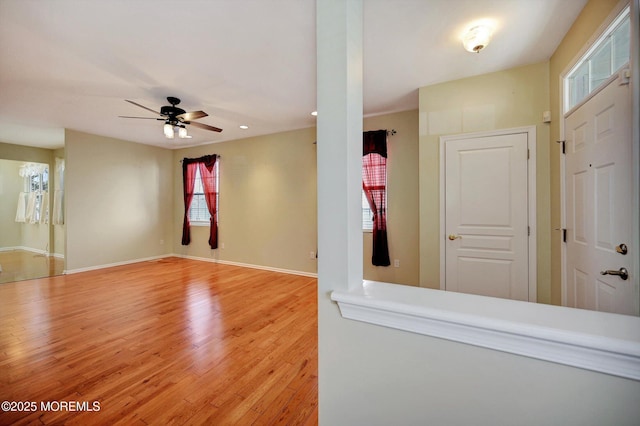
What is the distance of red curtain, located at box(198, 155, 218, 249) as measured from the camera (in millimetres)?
5703

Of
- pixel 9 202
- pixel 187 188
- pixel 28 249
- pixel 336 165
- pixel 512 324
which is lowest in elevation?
pixel 28 249

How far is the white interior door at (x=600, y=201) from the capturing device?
4.71ft

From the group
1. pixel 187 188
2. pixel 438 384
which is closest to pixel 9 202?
pixel 187 188

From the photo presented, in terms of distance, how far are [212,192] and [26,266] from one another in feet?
12.8

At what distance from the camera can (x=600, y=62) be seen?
5.71 feet

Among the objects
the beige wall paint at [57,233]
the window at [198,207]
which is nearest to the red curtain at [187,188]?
the window at [198,207]

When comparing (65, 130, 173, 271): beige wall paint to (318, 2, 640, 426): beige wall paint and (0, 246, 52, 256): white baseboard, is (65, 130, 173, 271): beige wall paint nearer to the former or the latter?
(0, 246, 52, 256): white baseboard

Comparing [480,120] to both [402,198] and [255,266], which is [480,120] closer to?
[402,198]

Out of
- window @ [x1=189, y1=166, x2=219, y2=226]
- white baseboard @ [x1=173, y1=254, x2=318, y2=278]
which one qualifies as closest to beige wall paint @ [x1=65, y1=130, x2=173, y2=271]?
window @ [x1=189, y1=166, x2=219, y2=226]

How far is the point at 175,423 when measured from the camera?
4.91 ft

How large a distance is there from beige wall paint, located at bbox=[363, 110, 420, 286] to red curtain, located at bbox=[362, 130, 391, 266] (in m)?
0.09

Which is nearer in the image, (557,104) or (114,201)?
(557,104)

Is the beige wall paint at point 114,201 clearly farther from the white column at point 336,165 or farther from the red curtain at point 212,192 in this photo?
the white column at point 336,165

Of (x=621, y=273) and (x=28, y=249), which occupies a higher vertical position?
(x=621, y=273)
